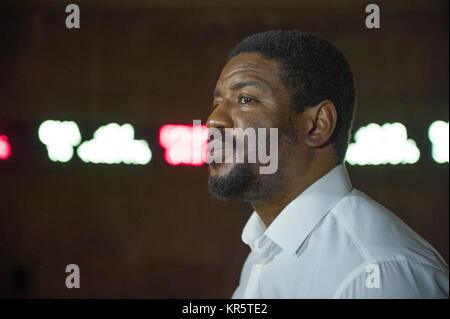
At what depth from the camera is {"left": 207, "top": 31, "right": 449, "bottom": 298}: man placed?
0.90 m

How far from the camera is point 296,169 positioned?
1074 millimetres

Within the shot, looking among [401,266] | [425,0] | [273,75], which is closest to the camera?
[401,266]

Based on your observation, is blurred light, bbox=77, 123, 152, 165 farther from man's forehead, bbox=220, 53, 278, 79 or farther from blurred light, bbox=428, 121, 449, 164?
man's forehead, bbox=220, 53, 278, 79

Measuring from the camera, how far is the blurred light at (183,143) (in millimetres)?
4273

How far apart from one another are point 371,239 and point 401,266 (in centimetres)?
7

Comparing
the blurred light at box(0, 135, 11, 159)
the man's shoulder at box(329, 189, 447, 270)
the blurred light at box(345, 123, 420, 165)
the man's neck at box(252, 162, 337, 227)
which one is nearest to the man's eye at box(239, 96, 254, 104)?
the man's neck at box(252, 162, 337, 227)

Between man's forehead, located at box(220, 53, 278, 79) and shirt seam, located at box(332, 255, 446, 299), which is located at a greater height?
man's forehead, located at box(220, 53, 278, 79)

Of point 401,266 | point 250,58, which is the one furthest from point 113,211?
point 401,266

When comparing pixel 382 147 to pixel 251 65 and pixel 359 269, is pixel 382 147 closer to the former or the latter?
pixel 251 65

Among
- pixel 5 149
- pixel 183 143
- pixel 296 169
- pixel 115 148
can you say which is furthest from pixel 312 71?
pixel 5 149

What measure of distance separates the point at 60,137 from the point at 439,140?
379 centimetres

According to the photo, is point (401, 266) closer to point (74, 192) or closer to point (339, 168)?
point (339, 168)

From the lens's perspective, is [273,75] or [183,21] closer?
[273,75]

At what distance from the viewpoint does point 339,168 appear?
1.08 meters
